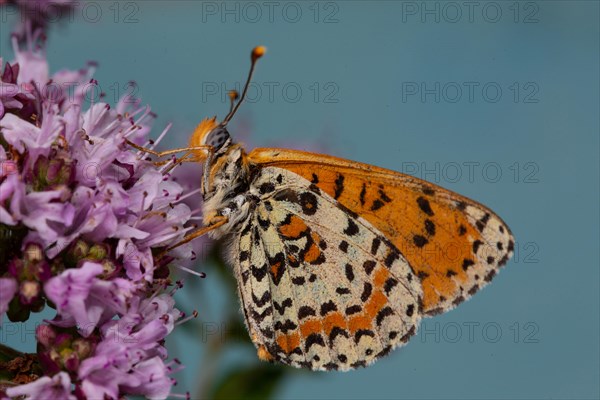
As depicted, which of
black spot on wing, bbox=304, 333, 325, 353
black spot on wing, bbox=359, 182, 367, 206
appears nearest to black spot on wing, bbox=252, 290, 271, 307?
black spot on wing, bbox=304, 333, 325, 353

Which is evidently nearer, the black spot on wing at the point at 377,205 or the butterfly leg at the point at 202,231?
the butterfly leg at the point at 202,231

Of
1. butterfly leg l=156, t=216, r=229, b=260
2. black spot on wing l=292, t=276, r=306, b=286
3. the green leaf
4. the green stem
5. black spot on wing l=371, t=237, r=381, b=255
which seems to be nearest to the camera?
the green stem

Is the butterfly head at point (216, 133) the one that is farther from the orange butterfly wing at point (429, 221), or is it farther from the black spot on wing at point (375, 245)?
the black spot on wing at point (375, 245)

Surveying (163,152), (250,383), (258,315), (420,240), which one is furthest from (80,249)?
(250,383)

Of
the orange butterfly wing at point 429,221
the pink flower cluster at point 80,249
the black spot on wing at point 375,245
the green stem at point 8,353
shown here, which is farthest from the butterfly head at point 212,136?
the green stem at point 8,353

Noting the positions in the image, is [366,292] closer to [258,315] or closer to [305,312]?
[305,312]

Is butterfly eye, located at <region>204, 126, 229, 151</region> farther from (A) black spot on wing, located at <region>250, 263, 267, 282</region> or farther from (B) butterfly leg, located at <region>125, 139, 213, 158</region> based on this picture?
(A) black spot on wing, located at <region>250, 263, 267, 282</region>
